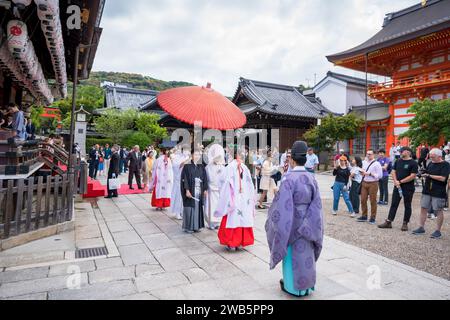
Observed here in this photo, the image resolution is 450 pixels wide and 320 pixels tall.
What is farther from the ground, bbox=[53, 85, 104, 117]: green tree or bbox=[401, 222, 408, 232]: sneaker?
bbox=[53, 85, 104, 117]: green tree

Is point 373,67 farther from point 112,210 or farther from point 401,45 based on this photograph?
point 112,210

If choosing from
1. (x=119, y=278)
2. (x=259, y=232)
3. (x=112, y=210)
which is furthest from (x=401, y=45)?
(x=119, y=278)

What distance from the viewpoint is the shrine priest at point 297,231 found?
3.18 metres

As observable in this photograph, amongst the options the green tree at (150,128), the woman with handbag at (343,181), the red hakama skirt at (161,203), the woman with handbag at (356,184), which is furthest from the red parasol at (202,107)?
the green tree at (150,128)

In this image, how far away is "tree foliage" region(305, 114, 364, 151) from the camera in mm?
19156

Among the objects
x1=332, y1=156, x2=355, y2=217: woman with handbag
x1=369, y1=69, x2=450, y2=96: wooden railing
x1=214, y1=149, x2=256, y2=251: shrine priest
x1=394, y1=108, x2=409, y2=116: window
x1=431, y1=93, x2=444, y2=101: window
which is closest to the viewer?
x1=214, y1=149, x2=256, y2=251: shrine priest

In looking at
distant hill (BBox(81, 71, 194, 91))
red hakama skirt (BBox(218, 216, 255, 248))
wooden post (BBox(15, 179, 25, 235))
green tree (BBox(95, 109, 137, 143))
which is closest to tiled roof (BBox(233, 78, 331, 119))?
green tree (BBox(95, 109, 137, 143))

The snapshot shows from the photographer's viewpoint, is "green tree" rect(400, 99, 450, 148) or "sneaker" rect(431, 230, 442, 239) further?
"green tree" rect(400, 99, 450, 148)

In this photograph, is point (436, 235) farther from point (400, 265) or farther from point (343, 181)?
point (343, 181)

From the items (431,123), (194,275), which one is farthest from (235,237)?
(431,123)

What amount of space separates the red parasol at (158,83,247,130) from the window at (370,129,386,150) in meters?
18.8

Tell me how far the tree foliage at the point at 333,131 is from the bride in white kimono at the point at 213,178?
49.1ft

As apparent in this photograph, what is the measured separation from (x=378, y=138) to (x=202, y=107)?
19.7 metres

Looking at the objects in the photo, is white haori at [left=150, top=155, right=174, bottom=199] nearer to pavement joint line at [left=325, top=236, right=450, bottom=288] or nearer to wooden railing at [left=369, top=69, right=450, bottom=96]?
pavement joint line at [left=325, top=236, right=450, bottom=288]
